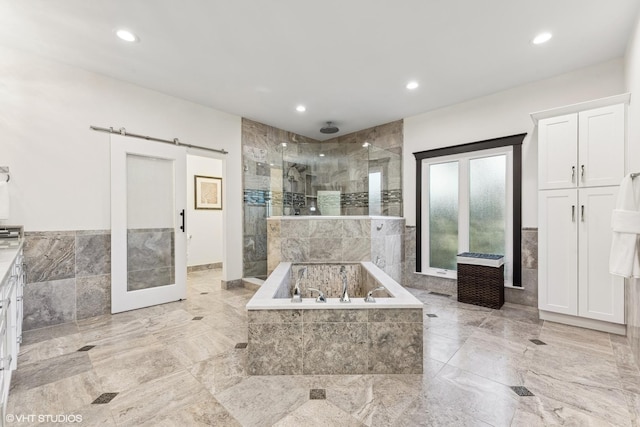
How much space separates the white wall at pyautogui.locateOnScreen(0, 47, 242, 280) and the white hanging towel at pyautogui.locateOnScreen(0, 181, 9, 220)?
0.30 m

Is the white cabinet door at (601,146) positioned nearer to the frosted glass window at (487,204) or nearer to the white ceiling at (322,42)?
the white ceiling at (322,42)

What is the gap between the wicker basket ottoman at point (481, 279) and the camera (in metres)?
3.31

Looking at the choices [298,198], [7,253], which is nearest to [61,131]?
[7,253]

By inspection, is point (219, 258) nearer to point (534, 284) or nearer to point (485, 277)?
point (485, 277)

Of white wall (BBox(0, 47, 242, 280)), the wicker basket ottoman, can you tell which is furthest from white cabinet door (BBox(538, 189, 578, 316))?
white wall (BBox(0, 47, 242, 280))

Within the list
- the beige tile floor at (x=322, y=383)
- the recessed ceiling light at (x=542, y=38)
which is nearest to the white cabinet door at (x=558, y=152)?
the recessed ceiling light at (x=542, y=38)

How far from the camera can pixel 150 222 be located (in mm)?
3504

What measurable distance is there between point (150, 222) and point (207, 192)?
233 centimetres

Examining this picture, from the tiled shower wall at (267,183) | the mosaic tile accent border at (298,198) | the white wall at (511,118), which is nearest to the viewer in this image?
the white wall at (511,118)

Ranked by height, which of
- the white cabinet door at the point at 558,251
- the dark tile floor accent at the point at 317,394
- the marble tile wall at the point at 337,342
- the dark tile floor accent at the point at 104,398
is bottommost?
the dark tile floor accent at the point at 104,398

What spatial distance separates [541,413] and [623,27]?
10.3ft

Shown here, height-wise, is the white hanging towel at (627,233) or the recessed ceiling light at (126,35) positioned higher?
the recessed ceiling light at (126,35)

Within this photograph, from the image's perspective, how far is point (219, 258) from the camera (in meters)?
5.95

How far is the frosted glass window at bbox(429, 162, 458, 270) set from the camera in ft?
13.1
